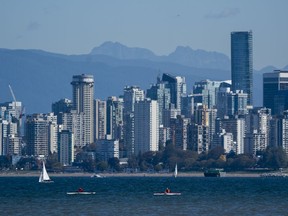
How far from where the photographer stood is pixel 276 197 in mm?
→ 117500

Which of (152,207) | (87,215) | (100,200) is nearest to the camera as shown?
(87,215)

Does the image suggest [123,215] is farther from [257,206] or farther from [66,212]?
[257,206]

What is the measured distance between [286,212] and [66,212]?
50.2 feet

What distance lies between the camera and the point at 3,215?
88.8 meters

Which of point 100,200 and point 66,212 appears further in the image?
point 100,200

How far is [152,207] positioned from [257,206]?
808 centimetres

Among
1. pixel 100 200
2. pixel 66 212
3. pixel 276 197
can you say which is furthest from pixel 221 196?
pixel 66 212

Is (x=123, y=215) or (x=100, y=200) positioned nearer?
(x=123, y=215)

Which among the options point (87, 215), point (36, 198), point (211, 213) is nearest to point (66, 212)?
point (87, 215)

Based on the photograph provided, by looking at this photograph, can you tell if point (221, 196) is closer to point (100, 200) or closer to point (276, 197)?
point (276, 197)

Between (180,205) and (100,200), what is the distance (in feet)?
35.5

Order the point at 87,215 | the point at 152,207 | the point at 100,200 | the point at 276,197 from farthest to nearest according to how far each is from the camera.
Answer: the point at 276,197 < the point at 100,200 < the point at 152,207 < the point at 87,215

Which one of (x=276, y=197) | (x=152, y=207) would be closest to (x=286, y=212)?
(x=152, y=207)

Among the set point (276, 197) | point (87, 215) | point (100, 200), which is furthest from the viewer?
point (276, 197)
